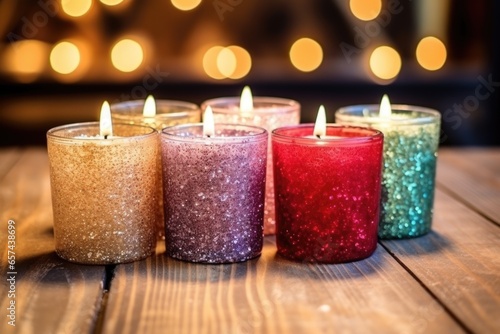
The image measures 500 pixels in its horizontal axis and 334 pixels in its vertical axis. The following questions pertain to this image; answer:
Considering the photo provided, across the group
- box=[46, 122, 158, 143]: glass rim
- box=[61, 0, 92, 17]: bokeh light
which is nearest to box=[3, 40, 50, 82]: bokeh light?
box=[61, 0, 92, 17]: bokeh light

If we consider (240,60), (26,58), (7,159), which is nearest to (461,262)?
(7,159)


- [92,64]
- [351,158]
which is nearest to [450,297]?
[351,158]

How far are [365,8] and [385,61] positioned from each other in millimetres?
179

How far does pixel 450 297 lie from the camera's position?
0.85 m

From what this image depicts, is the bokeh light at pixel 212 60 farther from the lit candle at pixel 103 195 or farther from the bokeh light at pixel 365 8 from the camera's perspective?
the lit candle at pixel 103 195

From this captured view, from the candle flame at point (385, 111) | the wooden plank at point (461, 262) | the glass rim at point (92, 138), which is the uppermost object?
the candle flame at point (385, 111)

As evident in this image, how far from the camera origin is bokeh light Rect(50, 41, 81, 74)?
2547 millimetres

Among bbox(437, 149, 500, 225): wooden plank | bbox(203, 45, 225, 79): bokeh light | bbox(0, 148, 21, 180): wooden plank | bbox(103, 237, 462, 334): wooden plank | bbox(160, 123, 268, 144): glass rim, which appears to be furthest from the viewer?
bbox(203, 45, 225, 79): bokeh light

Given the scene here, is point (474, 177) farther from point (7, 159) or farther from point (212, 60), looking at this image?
point (212, 60)

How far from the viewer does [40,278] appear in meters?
0.92

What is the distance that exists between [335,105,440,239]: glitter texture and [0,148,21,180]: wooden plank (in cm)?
65

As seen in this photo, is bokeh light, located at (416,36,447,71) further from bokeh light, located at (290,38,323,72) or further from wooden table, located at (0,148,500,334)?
wooden table, located at (0,148,500,334)

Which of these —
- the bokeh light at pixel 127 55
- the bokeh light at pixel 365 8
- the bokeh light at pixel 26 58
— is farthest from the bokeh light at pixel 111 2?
the bokeh light at pixel 365 8

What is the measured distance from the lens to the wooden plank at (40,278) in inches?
30.9
